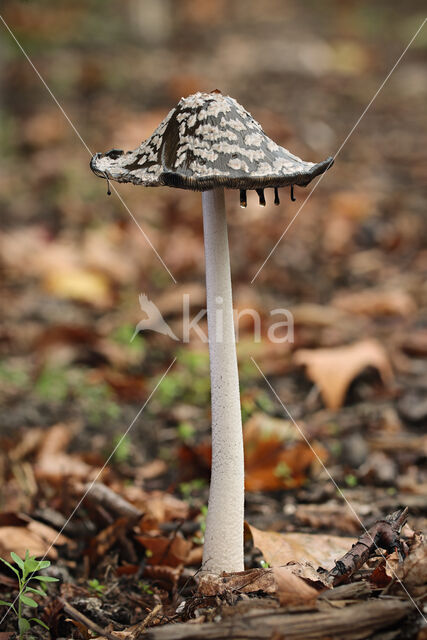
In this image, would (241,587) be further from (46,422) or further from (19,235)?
(19,235)

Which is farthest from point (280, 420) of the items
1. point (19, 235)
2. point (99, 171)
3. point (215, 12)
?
point (215, 12)

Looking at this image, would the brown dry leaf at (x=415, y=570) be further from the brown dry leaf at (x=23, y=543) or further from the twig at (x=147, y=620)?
the brown dry leaf at (x=23, y=543)

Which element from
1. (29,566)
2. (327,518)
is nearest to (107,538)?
(29,566)

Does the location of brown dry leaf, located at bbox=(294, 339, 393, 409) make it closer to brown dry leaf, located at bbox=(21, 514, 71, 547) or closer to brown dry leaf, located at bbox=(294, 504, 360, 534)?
brown dry leaf, located at bbox=(294, 504, 360, 534)

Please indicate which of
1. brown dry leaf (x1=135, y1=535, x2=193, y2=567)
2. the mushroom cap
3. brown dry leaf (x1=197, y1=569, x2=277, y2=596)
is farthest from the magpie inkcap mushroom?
brown dry leaf (x1=135, y1=535, x2=193, y2=567)

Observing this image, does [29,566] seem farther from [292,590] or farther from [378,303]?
[378,303]
